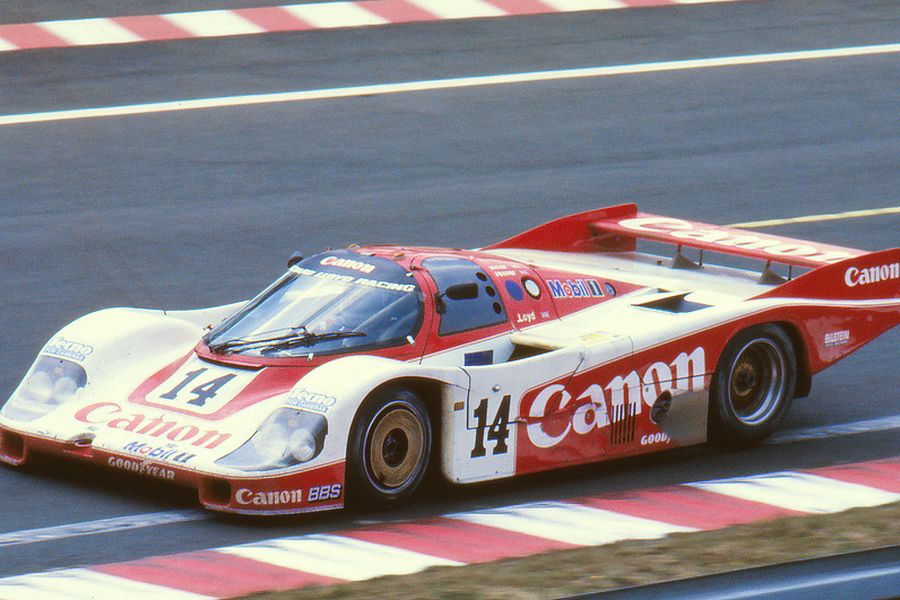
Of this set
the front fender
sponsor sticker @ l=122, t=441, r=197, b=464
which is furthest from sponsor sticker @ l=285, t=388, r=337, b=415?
sponsor sticker @ l=122, t=441, r=197, b=464

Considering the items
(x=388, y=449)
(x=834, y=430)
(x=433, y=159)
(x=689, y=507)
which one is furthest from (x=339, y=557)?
(x=433, y=159)

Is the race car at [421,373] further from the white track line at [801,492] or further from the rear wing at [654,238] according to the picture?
the white track line at [801,492]

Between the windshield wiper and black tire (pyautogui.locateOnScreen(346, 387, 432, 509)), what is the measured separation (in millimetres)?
533

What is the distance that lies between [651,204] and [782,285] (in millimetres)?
4595

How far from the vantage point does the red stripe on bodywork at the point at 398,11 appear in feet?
58.9

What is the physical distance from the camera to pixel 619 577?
5.97m

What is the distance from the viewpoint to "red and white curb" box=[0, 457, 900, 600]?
20.4ft

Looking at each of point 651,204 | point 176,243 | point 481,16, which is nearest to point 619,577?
point 176,243

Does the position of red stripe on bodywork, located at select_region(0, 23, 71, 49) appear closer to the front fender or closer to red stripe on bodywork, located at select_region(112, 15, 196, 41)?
red stripe on bodywork, located at select_region(112, 15, 196, 41)

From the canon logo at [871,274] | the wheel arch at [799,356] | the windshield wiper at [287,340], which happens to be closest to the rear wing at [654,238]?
the canon logo at [871,274]

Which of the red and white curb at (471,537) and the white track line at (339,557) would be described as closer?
the red and white curb at (471,537)

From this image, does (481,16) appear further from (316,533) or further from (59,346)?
(316,533)

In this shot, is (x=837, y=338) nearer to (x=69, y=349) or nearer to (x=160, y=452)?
(x=160, y=452)

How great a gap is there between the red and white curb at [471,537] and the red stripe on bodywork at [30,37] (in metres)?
10.4
